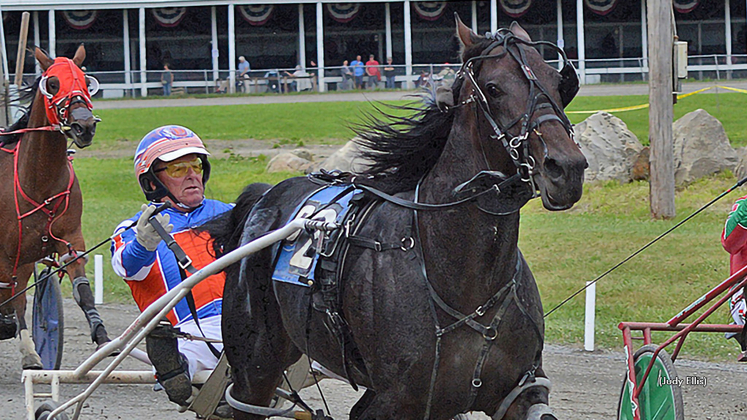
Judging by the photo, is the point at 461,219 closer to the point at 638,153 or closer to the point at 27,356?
the point at 27,356

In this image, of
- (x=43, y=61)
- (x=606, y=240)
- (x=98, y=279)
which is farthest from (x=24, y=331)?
(x=606, y=240)

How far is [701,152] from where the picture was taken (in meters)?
12.2

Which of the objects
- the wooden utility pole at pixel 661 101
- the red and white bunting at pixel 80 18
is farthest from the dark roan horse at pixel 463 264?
the red and white bunting at pixel 80 18

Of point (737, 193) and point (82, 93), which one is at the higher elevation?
point (82, 93)

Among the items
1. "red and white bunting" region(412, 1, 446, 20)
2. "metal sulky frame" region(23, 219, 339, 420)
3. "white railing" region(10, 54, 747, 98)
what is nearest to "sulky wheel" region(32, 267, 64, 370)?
"metal sulky frame" region(23, 219, 339, 420)

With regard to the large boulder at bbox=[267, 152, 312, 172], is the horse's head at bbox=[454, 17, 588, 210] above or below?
above

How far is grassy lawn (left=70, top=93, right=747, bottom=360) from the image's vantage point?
25.7 ft

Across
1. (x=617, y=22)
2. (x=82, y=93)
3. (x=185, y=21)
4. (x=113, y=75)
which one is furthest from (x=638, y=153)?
(x=185, y=21)

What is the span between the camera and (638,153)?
12.6 metres

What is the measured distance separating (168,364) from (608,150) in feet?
30.8

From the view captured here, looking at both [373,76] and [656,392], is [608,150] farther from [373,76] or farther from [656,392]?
[373,76]

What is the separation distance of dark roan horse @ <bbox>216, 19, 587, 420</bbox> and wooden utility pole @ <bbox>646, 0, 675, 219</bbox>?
7751 millimetres

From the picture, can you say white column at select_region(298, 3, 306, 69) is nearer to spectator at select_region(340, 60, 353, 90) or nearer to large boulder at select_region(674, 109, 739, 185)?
spectator at select_region(340, 60, 353, 90)

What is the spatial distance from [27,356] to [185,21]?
102 ft
